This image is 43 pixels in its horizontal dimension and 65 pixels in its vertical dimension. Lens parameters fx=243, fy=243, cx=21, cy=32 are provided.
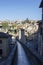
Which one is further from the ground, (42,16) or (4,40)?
(42,16)

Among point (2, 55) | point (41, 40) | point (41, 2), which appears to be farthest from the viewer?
point (2, 55)

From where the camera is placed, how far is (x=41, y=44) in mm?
26469

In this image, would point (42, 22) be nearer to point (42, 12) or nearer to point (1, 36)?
point (42, 12)

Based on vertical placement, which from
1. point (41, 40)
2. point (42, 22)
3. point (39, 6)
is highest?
point (39, 6)

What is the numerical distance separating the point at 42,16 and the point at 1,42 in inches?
431

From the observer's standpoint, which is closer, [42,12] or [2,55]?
[42,12]

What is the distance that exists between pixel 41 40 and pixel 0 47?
32.4 ft

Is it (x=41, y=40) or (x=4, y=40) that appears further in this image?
(x=4, y=40)

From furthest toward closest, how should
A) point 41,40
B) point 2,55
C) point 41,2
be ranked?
point 2,55 < point 41,40 < point 41,2

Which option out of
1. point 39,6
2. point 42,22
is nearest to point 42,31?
point 42,22

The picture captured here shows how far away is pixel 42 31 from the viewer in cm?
2500

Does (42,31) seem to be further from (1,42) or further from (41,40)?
(1,42)

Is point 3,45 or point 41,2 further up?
point 41,2

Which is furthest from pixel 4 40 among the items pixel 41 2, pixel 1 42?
pixel 41 2
